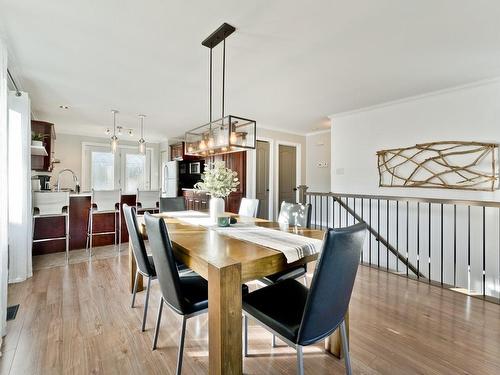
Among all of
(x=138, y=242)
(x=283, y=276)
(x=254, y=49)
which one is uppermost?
(x=254, y=49)

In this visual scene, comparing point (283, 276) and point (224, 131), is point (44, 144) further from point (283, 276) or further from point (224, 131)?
point (283, 276)

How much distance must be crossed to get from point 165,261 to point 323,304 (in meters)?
0.89

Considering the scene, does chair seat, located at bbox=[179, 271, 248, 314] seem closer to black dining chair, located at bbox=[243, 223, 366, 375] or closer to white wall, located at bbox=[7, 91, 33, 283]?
black dining chair, located at bbox=[243, 223, 366, 375]

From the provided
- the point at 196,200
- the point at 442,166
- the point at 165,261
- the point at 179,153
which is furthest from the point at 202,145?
the point at 179,153

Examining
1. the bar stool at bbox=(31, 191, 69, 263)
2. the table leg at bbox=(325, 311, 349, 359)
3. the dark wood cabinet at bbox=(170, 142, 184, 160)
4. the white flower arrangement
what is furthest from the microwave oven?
the table leg at bbox=(325, 311, 349, 359)

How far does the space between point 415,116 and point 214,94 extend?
3133mm

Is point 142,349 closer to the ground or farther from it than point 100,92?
closer to the ground

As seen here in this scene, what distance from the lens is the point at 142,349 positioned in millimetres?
1820

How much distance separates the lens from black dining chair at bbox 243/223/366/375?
45.7 inches

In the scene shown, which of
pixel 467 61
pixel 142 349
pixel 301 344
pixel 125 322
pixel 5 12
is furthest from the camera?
pixel 467 61

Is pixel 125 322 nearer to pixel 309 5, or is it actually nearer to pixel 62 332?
pixel 62 332

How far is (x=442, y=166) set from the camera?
3.73 meters

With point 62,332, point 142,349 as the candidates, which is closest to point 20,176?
point 62,332

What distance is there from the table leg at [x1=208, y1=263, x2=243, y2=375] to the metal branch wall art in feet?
12.4
